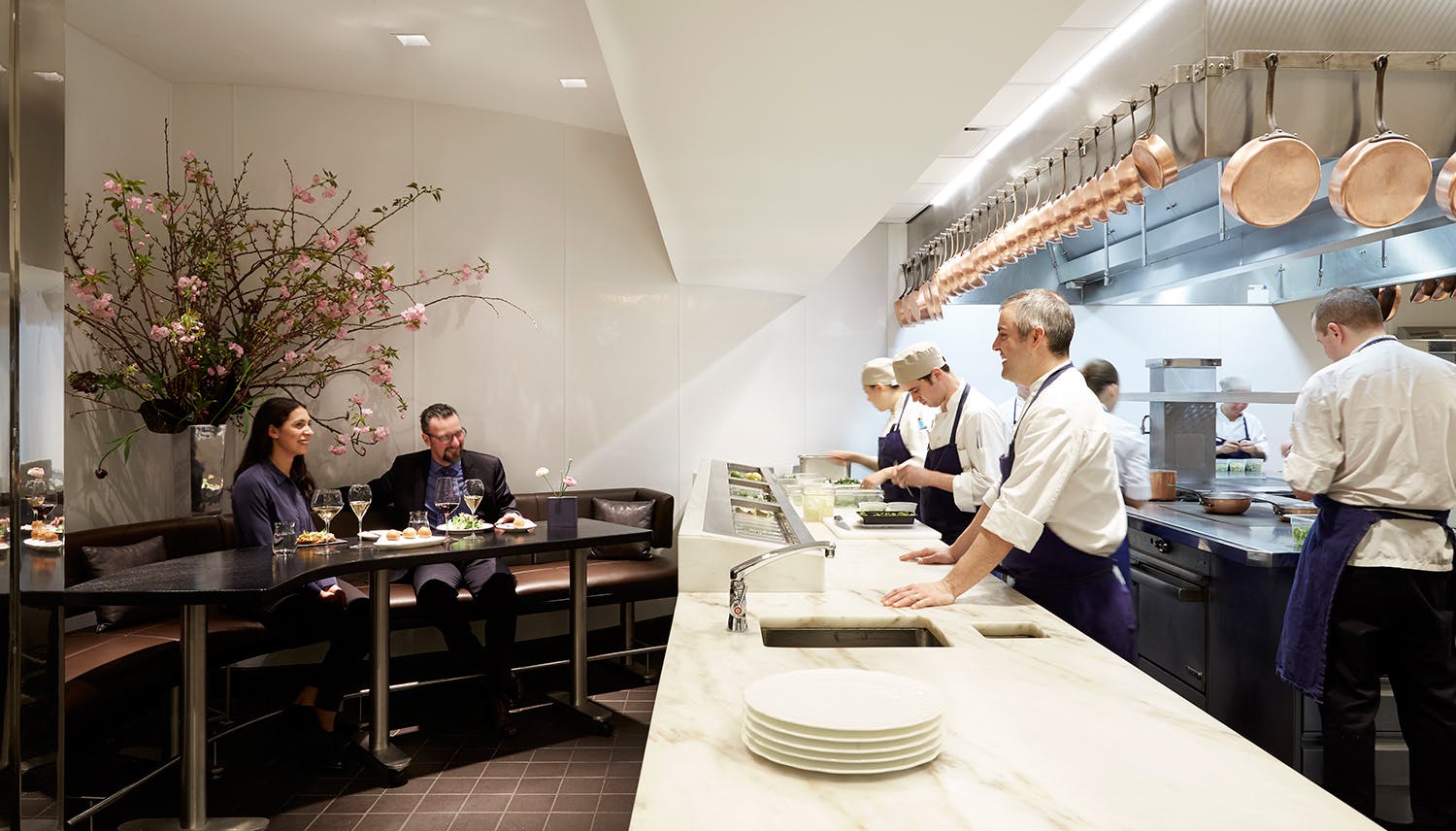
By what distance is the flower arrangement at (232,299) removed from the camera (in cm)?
426

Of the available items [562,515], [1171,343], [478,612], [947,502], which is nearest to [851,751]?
[562,515]

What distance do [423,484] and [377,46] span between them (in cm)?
222

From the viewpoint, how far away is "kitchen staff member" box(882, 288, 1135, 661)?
7.30 feet

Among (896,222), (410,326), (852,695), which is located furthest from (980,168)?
(852,695)

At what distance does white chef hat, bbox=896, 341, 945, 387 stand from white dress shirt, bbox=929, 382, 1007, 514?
0.63 ft

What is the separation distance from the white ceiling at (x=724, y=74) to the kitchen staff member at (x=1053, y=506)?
63 centimetres

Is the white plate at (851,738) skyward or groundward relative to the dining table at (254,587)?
skyward

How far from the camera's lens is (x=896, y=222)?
254 inches

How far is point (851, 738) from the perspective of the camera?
122cm

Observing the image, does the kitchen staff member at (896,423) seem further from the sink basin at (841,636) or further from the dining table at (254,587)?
the sink basin at (841,636)

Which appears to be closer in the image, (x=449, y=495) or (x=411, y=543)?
(x=411, y=543)

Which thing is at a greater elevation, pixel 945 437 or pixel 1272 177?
pixel 1272 177

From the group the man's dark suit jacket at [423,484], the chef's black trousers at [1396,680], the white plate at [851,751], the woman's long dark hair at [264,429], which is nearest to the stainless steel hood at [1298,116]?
the chef's black trousers at [1396,680]

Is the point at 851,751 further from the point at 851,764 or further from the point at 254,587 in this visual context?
the point at 254,587
